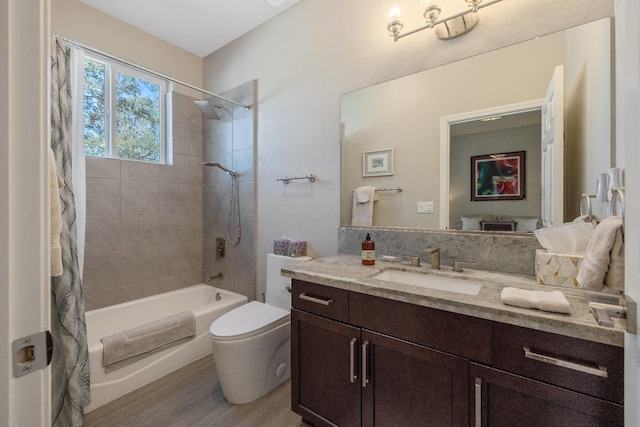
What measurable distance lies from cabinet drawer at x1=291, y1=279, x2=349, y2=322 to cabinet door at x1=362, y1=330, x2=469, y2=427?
5.7 inches

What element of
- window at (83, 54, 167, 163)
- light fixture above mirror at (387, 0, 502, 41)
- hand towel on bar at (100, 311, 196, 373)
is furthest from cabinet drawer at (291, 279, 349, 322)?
window at (83, 54, 167, 163)

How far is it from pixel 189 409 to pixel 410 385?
1.35m

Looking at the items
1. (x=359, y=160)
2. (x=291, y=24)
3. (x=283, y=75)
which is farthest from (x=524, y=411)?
(x=291, y=24)

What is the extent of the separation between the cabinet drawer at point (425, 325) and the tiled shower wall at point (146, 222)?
2.17 metres

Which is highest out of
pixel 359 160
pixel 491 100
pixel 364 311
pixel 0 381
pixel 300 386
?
pixel 491 100

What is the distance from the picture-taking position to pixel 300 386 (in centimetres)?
145

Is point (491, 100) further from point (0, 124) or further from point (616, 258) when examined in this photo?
point (0, 124)

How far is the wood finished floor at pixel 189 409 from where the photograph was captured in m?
1.55

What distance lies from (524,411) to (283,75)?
2.42 meters

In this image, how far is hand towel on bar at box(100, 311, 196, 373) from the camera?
1751mm

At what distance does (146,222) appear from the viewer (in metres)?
2.55

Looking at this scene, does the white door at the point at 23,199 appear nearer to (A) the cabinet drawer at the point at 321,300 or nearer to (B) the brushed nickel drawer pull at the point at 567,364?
(A) the cabinet drawer at the point at 321,300

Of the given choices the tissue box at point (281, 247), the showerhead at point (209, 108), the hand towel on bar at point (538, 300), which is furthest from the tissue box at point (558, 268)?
the showerhead at point (209, 108)

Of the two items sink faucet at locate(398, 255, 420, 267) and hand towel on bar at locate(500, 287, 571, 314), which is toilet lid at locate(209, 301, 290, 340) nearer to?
sink faucet at locate(398, 255, 420, 267)
